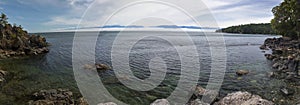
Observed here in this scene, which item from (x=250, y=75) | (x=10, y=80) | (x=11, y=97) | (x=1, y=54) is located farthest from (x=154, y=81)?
(x=1, y=54)

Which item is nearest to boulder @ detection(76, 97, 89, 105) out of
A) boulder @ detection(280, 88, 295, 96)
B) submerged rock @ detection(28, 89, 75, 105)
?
submerged rock @ detection(28, 89, 75, 105)

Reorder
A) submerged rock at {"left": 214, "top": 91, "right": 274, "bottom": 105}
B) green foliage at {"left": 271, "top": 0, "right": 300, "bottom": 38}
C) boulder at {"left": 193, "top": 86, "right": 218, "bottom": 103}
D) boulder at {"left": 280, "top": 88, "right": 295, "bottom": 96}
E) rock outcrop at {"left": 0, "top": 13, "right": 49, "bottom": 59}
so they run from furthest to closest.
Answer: green foliage at {"left": 271, "top": 0, "right": 300, "bottom": 38} < rock outcrop at {"left": 0, "top": 13, "right": 49, "bottom": 59} < boulder at {"left": 280, "top": 88, "right": 295, "bottom": 96} < boulder at {"left": 193, "top": 86, "right": 218, "bottom": 103} < submerged rock at {"left": 214, "top": 91, "right": 274, "bottom": 105}

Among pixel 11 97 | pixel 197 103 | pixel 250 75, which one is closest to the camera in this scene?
pixel 197 103

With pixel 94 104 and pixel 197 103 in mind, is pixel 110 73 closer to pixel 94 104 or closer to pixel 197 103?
pixel 94 104

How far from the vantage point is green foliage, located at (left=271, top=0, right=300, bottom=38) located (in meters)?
50.6

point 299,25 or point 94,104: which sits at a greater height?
point 299,25

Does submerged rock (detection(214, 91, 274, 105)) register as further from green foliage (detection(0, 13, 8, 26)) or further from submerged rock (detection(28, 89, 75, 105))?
green foliage (detection(0, 13, 8, 26))

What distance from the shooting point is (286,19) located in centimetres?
5641

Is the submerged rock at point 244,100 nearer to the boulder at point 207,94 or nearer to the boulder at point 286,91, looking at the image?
the boulder at point 207,94

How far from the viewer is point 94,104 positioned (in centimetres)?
1497

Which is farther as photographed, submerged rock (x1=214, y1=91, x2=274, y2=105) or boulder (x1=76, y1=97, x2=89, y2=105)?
boulder (x1=76, y1=97, x2=89, y2=105)

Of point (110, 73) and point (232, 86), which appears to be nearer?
point (232, 86)

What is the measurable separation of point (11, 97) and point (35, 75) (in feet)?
26.7

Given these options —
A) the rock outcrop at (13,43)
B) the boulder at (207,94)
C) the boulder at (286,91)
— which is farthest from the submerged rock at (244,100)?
the rock outcrop at (13,43)
